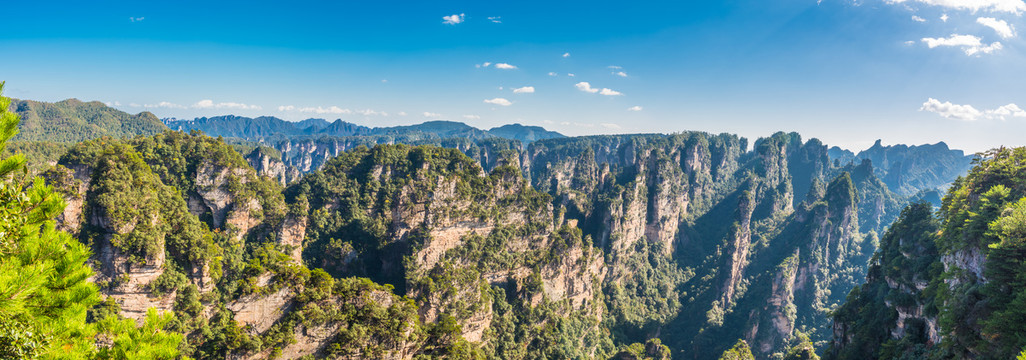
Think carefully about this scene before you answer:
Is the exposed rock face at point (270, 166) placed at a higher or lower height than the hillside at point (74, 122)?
lower

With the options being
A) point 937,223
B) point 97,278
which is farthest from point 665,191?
point 97,278

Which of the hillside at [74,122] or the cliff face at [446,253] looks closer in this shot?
the cliff face at [446,253]

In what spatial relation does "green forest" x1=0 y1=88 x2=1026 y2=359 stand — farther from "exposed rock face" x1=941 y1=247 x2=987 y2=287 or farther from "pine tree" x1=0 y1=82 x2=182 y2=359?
"exposed rock face" x1=941 y1=247 x2=987 y2=287

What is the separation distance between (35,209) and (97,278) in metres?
38.2

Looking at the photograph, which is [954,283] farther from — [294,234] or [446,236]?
[294,234]

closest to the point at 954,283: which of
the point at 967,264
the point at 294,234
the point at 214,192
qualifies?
the point at 967,264

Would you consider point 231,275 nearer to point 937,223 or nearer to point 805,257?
point 937,223

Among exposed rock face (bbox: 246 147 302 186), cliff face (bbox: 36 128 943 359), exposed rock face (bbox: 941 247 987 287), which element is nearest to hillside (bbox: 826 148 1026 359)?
exposed rock face (bbox: 941 247 987 287)

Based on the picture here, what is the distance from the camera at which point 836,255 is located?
9831cm

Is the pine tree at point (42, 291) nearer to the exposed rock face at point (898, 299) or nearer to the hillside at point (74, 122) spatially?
the exposed rock face at point (898, 299)

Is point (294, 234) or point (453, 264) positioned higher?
point (294, 234)

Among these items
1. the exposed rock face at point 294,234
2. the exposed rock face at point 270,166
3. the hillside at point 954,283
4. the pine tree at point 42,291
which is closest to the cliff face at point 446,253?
the exposed rock face at point 294,234

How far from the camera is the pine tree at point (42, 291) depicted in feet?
21.3

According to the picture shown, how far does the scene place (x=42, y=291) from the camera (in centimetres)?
717
